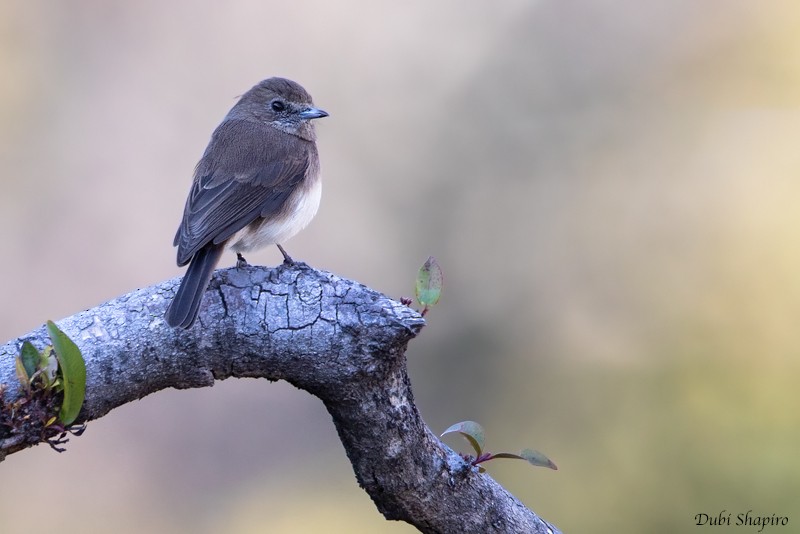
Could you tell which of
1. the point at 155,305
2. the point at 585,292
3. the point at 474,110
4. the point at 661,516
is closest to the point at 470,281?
the point at 585,292

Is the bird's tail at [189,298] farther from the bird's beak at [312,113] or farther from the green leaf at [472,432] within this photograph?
the bird's beak at [312,113]

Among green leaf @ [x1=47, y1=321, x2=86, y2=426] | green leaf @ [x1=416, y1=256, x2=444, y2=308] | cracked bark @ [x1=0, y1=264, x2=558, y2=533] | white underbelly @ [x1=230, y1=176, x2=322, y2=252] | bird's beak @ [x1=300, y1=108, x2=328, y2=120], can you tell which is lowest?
green leaf @ [x1=47, y1=321, x2=86, y2=426]

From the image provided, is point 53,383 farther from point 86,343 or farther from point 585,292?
point 585,292

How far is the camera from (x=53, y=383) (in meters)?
2.42

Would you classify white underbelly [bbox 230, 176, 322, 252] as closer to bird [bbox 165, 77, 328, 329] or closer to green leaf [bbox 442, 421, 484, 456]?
bird [bbox 165, 77, 328, 329]

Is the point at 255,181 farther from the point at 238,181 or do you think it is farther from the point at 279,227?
the point at 279,227

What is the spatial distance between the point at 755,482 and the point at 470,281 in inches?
87.0

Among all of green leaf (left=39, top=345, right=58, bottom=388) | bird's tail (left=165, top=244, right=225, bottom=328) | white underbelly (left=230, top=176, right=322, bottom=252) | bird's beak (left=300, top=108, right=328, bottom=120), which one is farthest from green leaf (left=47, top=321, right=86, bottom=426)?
bird's beak (left=300, top=108, right=328, bottom=120)

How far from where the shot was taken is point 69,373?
2.37 m

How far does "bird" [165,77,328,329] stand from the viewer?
3494 millimetres

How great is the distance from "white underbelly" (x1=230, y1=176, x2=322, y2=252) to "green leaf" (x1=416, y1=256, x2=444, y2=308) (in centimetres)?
122

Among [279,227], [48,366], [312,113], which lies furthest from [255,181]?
[48,366]

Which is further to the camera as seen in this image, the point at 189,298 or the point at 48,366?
the point at 189,298

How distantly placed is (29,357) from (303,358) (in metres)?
0.69
